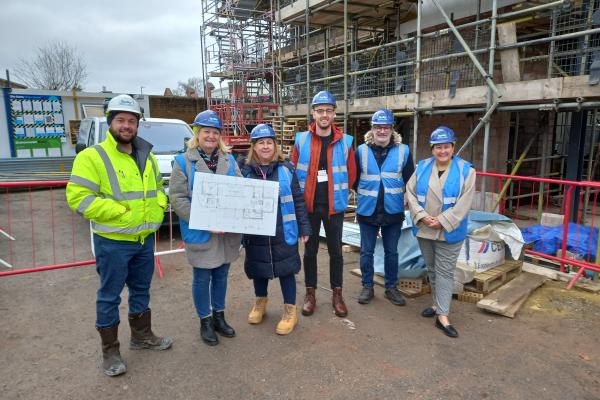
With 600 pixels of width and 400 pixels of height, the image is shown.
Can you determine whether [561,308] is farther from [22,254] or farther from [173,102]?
[173,102]

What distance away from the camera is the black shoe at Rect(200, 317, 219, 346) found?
11.8 ft

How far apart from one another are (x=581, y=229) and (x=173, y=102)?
2312 centimetres

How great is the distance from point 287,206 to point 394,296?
1.72 m

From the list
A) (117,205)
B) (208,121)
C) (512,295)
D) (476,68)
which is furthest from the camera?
(476,68)

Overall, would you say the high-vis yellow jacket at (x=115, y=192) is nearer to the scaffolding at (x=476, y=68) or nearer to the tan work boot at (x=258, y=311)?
the tan work boot at (x=258, y=311)

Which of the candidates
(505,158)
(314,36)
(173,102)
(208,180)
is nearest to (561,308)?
(208,180)

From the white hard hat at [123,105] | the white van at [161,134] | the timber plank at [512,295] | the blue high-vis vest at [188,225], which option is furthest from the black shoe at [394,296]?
the white van at [161,134]

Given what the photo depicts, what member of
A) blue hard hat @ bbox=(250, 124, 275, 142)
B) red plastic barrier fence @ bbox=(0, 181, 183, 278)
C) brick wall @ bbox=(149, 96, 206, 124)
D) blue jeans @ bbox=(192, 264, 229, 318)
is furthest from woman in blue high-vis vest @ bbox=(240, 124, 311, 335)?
brick wall @ bbox=(149, 96, 206, 124)

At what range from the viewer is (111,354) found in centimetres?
321

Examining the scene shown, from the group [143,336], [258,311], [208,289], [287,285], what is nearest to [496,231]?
[287,285]

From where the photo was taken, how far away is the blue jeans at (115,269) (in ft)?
9.96

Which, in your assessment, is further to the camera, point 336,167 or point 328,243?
point 328,243

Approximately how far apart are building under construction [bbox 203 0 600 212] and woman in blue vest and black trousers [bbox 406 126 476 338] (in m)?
3.26

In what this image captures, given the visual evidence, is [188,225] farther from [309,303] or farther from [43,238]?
[43,238]
